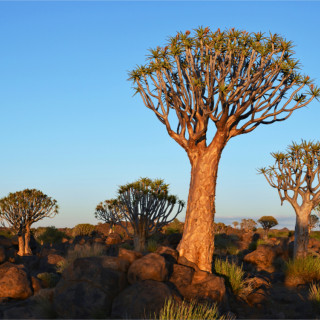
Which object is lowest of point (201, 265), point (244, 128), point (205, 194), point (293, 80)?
point (201, 265)

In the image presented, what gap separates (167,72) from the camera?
1370 centimetres

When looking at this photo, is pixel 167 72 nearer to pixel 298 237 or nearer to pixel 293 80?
pixel 293 80

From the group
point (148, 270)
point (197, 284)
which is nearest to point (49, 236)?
point (197, 284)

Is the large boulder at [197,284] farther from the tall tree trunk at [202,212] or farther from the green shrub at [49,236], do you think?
the green shrub at [49,236]

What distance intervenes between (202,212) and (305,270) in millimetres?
5784

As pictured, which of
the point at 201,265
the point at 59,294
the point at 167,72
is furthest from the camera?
the point at 167,72

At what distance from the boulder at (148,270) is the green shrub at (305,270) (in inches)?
273

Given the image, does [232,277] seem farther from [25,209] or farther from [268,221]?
[268,221]

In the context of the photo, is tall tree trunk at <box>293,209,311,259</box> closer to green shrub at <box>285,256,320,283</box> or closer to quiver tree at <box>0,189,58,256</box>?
green shrub at <box>285,256,320,283</box>

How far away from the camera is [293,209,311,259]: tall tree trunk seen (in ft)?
60.1

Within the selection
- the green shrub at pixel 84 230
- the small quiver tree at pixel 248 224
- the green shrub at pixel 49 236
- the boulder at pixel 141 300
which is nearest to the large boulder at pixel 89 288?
the boulder at pixel 141 300

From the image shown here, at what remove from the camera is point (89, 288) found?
9781 mm

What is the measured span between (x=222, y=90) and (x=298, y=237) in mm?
9636

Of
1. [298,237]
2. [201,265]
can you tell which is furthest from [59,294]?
[298,237]
